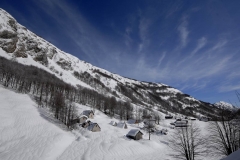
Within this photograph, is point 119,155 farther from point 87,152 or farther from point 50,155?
point 50,155

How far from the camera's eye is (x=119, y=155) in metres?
27.6

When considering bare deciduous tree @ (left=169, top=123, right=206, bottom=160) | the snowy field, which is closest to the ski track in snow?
the snowy field

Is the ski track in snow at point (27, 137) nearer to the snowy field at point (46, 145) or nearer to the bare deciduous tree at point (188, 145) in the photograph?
the snowy field at point (46, 145)

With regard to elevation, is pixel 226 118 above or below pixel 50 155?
above

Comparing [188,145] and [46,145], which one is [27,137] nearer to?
[46,145]

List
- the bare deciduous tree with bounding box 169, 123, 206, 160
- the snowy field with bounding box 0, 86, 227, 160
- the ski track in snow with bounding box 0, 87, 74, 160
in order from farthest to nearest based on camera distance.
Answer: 1. the snowy field with bounding box 0, 86, 227, 160
2. the ski track in snow with bounding box 0, 87, 74, 160
3. the bare deciduous tree with bounding box 169, 123, 206, 160

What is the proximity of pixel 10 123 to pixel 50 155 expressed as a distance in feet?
60.3

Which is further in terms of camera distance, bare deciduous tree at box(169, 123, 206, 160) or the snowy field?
the snowy field

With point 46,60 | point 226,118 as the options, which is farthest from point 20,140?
point 46,60

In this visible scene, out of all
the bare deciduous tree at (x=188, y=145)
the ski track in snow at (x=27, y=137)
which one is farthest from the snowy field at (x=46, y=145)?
the bare deciduous tree at (x=188, y=145)

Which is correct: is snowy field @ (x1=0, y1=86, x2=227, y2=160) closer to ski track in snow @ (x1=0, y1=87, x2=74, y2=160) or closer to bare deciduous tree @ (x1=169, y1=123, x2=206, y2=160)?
ski track in snow @ (x1=0, y1=87, x2=74, y2=160)

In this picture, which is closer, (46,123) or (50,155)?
(50,155)

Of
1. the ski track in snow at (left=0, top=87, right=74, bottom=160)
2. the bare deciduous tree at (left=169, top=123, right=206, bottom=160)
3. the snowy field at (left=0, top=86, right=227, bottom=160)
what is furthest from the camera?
the snowy field at (left=0, top=86, right=227, bottom=160)

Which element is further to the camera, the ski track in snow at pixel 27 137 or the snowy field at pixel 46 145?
the snowy field at pixel 46 145
